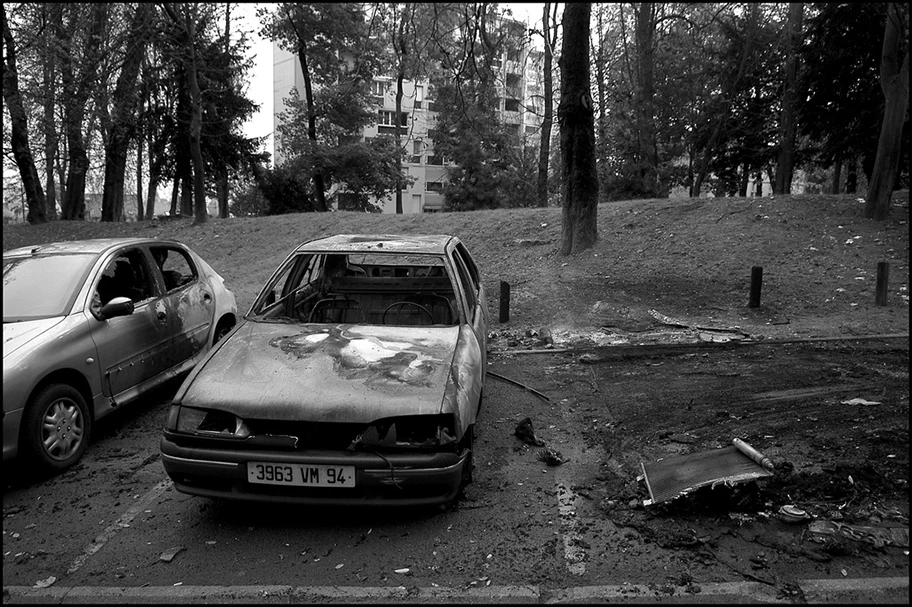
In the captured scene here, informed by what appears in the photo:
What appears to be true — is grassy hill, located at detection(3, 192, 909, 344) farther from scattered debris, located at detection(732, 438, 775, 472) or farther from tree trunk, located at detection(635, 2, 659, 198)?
tree trunk, located at detection(635, 2, 659, 198)

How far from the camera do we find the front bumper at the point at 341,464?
356 cm

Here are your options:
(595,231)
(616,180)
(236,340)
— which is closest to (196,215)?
(595,231)

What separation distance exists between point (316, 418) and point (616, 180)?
23.5 metres

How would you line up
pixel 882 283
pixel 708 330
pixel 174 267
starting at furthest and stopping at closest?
1. pixel 882 283
2. pixel 708 330
3. pixel 174 267

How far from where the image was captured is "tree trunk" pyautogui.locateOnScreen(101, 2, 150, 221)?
17172 mm

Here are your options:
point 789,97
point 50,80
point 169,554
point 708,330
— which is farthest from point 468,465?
point 789,97

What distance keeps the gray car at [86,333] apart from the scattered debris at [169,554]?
1437 millimetres

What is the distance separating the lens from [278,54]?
163 ft

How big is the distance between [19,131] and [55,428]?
18.7 m

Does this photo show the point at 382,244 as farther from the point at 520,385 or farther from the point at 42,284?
the point at 42,284

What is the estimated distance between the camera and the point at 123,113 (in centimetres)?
2033

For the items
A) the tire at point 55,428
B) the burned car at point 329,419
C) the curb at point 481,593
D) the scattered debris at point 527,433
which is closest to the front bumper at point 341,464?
the burned car at point 329,419

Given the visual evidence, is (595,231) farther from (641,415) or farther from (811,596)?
(811,596)

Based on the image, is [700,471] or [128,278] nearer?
[700,471]
